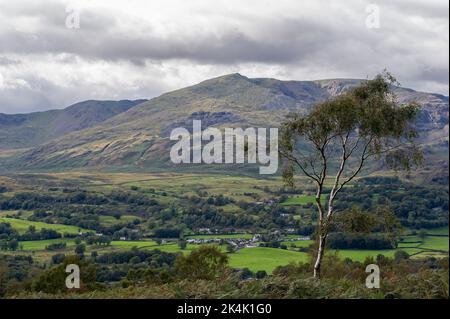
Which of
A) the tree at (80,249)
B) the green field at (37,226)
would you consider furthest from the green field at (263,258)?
the green field at (37,226)

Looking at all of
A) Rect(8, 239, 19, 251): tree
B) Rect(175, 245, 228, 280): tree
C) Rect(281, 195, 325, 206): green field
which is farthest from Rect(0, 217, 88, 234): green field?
Rect(175, 245, 228, 280): tree

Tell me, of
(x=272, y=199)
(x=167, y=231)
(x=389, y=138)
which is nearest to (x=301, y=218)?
(x=167, y=231)

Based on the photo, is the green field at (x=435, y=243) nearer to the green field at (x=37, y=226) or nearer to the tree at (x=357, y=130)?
the tree at (x=357, y=130)

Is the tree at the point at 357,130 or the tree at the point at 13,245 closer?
the tree at the point at 357,130

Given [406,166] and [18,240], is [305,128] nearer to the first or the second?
[406,166]

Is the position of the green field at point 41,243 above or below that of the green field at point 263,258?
below

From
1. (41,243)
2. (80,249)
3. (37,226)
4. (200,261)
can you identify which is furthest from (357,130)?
(37,226)

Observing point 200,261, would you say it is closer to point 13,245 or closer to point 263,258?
point 263,258
